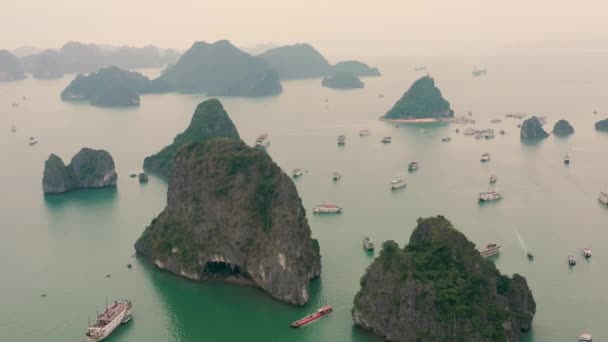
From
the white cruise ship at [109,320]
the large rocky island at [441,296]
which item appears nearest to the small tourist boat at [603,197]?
the large rocky island at [441,296]

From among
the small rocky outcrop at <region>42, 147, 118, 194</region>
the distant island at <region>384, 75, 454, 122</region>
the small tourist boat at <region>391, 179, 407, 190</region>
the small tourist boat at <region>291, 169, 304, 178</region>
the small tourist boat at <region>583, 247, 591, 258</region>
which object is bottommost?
the small tourist boat at <region>583, 247, 591, 258</region>

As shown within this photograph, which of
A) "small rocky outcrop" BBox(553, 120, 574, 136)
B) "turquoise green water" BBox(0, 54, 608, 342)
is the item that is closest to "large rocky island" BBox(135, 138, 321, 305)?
"turquoise green water" BBox(0, 54, 608, 342)

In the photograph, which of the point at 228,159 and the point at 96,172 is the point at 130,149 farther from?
the point at 228,159

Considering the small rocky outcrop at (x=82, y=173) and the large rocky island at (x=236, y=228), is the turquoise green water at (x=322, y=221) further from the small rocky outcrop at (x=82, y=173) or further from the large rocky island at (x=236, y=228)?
the small rocky outcrop at (x=82, y=173)

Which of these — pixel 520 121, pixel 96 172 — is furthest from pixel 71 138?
pixel 520 121

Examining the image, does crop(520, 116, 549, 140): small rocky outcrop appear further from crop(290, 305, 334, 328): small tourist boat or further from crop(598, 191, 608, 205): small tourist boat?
crop(290, 305, 334, 328): small tourist boat

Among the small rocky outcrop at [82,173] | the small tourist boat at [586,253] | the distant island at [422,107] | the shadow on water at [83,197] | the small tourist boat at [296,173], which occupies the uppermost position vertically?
the distant island at [422,107]

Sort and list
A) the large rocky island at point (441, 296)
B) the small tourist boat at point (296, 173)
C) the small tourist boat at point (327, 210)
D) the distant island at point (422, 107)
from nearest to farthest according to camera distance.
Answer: the large rocky island at point (441, 296) → the small tourist boat at point (327, 210) → the small tourist boat at point (296, 173) → the distant island at point (422, 107)
